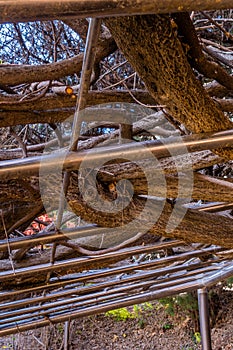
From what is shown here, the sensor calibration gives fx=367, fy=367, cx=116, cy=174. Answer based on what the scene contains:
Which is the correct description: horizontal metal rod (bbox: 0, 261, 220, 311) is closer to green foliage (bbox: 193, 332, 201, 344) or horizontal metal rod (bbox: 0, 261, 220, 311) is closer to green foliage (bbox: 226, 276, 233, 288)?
green foliage (bbox: 226, 276, 233, 288)

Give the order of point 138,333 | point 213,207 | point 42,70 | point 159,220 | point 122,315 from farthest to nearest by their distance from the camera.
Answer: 1. point 122,315
2. point 138,333
3. point 213,207
4. point 159,220
5. point 42,70

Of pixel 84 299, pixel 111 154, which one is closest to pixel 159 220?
pixel 111 154

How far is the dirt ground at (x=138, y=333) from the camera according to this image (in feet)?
15.1

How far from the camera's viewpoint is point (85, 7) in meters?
0.38

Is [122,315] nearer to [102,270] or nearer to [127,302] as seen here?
[127,302]

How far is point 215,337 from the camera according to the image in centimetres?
453

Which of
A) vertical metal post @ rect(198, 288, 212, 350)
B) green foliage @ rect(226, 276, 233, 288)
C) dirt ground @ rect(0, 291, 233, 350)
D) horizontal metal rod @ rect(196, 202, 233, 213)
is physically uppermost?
horizontal metal rod @ rect(196, 202, 233, 213)

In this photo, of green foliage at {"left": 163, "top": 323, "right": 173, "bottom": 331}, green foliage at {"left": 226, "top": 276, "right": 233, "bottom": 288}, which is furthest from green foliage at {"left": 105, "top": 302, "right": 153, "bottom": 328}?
green foliage at {"left": 226, "top": 276, "right": 233, "bottom": 288}

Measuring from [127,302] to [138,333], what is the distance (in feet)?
9.81

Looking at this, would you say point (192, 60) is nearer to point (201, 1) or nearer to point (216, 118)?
point (216, 118)

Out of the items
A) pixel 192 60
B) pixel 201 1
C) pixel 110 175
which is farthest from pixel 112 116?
pixel 201 1

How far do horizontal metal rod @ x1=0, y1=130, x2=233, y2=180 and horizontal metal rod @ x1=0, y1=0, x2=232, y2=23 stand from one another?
323 millimetres

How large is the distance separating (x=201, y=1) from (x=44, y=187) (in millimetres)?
736

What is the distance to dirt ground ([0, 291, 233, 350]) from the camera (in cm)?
459
